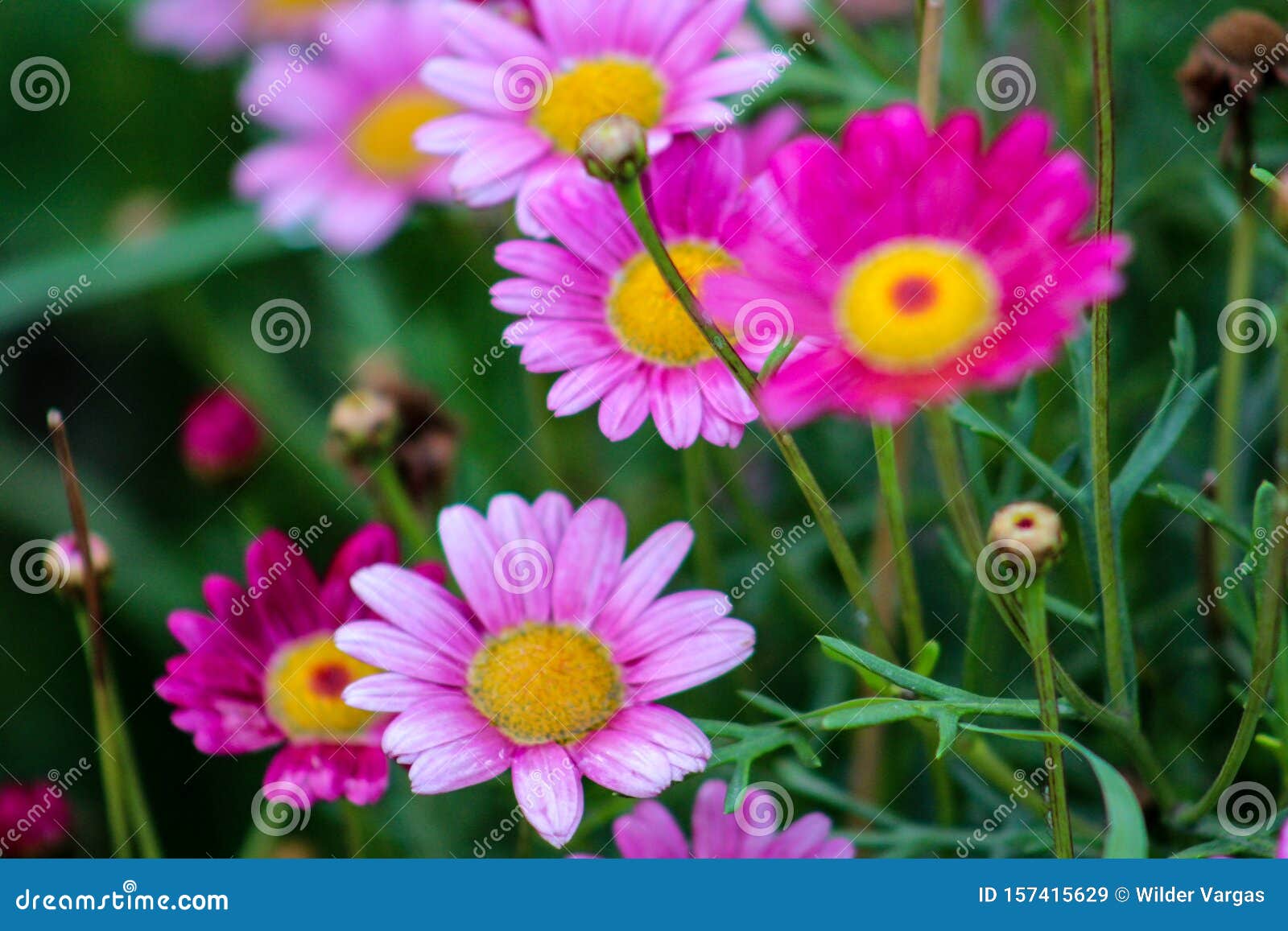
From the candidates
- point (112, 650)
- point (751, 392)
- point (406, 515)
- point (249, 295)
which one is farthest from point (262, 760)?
point (751, 392)

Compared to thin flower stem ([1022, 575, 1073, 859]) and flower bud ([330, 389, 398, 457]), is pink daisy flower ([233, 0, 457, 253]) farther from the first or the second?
thin flower stem ([1022, 575, 1073, 859])

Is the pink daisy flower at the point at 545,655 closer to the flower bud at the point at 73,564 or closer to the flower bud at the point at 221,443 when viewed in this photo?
the flower bud at the point at 73,564

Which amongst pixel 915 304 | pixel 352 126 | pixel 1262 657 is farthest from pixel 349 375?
pixel 1262 657

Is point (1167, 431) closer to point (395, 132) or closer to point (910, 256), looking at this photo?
point (910, 256)

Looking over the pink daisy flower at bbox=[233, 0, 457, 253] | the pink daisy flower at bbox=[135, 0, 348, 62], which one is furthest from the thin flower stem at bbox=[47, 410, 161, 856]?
the pink daisy flower at bbox=[135, 0, 348, 62]

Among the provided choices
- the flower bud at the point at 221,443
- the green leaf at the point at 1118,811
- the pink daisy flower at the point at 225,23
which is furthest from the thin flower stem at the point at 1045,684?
the pink daisy flower at the point at 225,23

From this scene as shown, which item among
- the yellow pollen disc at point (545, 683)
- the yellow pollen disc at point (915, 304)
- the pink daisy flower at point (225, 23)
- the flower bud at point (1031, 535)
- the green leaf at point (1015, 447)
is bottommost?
the yellow pollen disc at point (545, 683)
